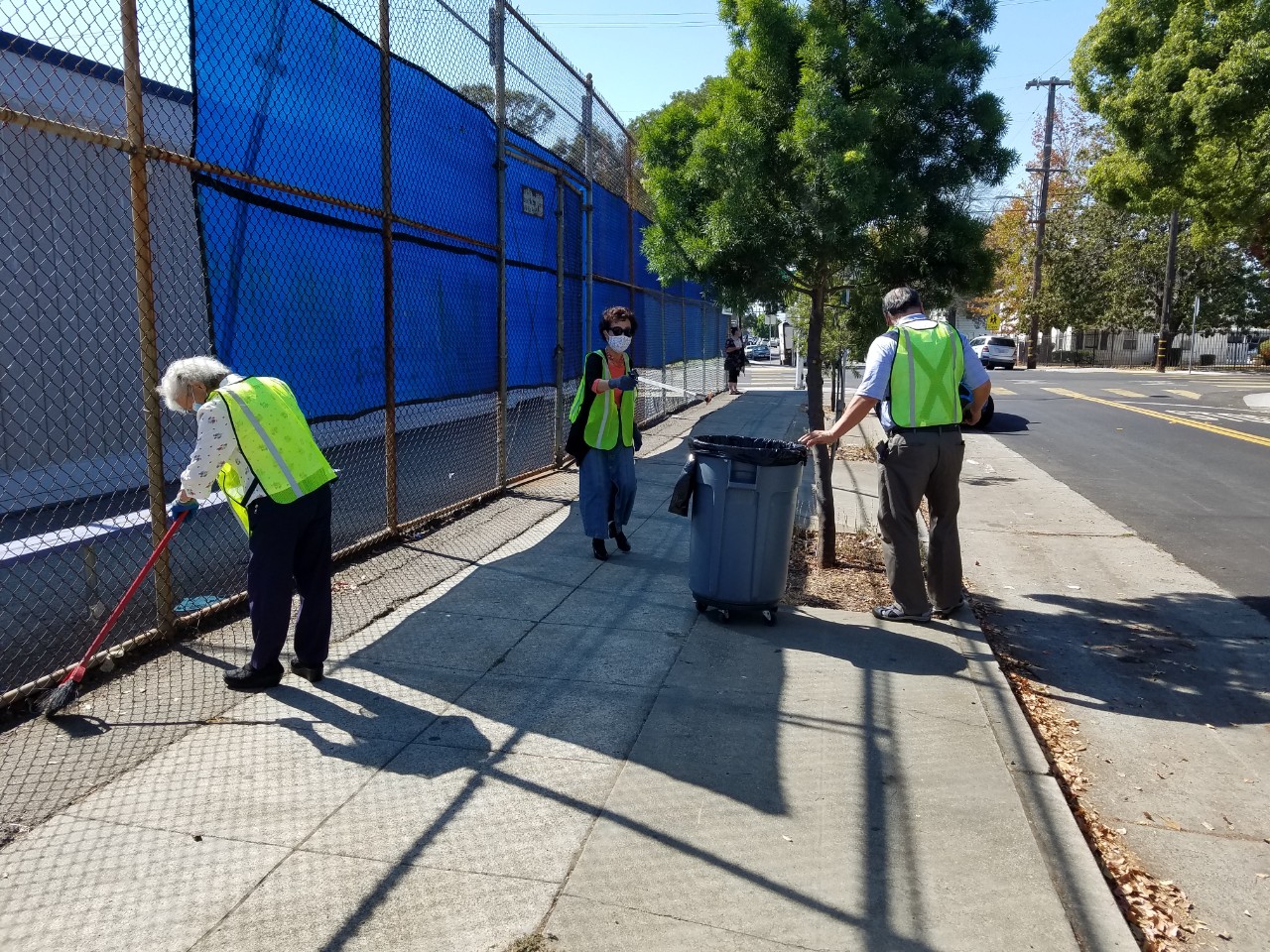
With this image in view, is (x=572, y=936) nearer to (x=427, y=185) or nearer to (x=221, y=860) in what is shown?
(x=221, y=860)

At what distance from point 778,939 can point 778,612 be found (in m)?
3.20

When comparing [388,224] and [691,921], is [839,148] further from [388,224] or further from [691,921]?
[691,921]

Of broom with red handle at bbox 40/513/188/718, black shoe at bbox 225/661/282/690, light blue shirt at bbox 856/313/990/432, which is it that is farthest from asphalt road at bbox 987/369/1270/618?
broom with red handle at bbox 40/513/188/718

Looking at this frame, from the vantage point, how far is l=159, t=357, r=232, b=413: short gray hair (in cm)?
408

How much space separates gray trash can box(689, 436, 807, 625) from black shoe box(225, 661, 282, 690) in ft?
7.59

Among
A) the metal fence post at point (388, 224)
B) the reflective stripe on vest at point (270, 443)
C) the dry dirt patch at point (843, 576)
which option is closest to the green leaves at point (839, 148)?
the metal fence post at point (388, 224)

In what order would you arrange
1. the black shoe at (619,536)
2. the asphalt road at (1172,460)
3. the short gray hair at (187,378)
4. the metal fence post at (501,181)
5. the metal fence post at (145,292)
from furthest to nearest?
the asphalt road at (1172,460), the metal fence post at (501,181), the black shoe at (619,536), the metal fence post at (145,292), the short gray hair at (187,378)

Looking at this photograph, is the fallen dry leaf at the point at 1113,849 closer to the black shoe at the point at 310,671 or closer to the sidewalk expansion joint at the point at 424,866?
the sidewalk expansion joint at the point at 424,866

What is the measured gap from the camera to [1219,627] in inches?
243

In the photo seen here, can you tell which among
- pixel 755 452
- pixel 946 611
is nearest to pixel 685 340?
pixel 946 611

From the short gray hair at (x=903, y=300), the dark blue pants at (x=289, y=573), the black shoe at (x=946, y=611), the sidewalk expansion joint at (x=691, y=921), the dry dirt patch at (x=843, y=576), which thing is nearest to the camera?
the sidewalk expansion joint at (x=691, y=921)

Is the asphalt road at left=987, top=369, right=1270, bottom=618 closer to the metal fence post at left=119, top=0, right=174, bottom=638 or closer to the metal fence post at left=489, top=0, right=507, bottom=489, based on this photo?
the metal fence post at left=489, top=0, right=507, bottom=489

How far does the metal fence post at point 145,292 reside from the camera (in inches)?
173

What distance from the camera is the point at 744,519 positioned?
5.41 meters
